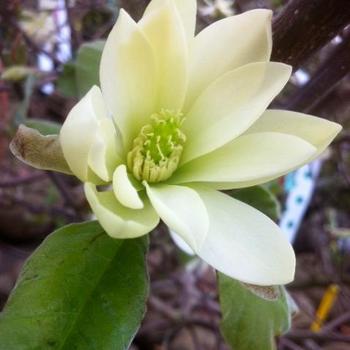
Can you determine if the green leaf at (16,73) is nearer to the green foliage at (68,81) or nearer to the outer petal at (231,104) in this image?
the green foliage at (68,81)

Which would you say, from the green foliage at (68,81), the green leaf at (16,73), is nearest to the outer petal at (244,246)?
the green foliage at (68,81)

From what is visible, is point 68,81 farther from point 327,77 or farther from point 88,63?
point 327,77

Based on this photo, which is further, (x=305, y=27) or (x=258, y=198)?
(x=258, y=198)

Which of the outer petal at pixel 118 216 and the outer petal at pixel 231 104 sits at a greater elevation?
the outer petal at pixel 231 104

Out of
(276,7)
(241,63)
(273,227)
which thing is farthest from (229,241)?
(276,7)

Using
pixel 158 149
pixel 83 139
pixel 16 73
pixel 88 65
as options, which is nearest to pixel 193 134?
pixel 158 149
